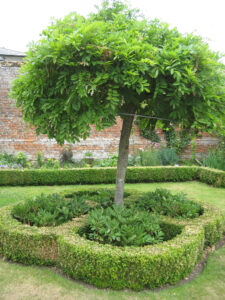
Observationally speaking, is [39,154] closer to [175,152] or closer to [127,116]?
[175,152]

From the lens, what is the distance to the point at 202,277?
306 centimetres

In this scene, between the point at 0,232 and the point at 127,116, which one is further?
the point at 127,116

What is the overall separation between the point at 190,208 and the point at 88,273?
204cm

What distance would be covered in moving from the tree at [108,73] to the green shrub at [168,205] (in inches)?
56.6

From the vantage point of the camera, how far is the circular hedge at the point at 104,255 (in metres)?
2.74

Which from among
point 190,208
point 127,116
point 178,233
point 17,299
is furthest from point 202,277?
point 127,116

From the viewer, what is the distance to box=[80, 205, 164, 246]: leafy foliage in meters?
3.16

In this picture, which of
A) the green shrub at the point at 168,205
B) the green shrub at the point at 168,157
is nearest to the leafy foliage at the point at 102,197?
the green shrub at the point at 168,205

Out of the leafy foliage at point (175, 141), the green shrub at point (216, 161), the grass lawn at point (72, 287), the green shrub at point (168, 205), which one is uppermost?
the leafy foliage at point (175, 141)

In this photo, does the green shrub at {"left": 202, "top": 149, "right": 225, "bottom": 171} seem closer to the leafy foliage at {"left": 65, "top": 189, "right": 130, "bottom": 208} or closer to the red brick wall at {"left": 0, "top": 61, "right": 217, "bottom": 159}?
the red brick wall at {"left": 0, "top": 61, "right": 217, "bottom": 159}

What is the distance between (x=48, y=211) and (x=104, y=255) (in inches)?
62.4

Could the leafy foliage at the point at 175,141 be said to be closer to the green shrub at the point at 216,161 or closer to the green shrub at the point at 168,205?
the green shrub at the point at 216,161

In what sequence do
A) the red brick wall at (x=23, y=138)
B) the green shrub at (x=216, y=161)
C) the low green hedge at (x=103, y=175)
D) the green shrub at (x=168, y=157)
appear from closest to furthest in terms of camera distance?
the low green hedge at (x=103, y=175) → the green shrub at (x=216, y=161) → the red brick wall at (x=23, y=138) → the green shrub at (x=168, y=157)

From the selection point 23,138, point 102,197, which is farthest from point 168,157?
point 102,197
